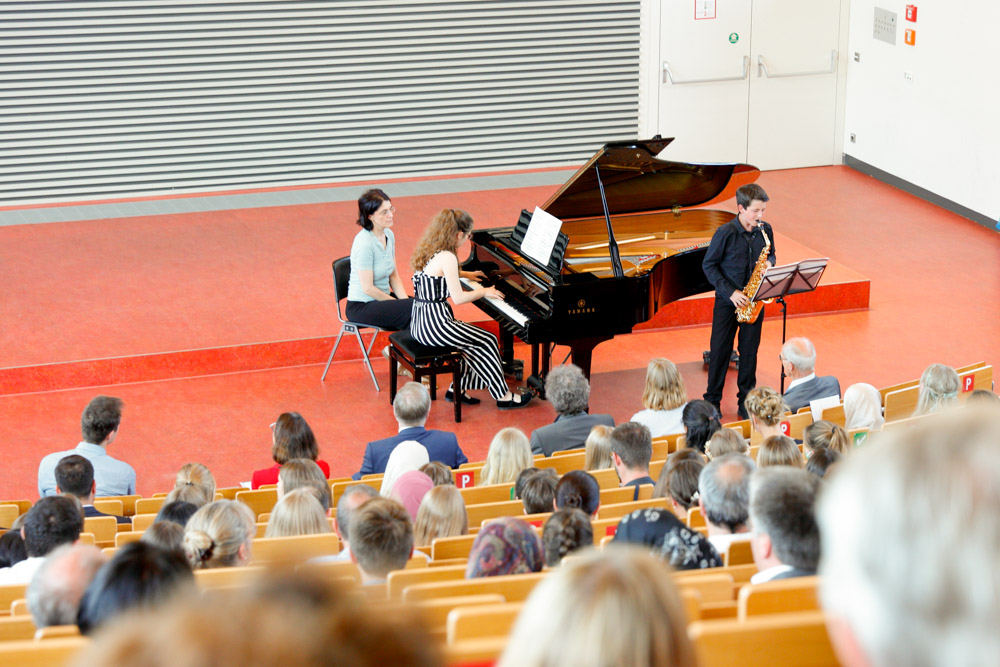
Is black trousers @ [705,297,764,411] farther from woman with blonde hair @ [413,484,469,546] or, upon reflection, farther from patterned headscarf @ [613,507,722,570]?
patterned headscarf @ [613,507,722,570]

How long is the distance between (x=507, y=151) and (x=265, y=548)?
385 inches

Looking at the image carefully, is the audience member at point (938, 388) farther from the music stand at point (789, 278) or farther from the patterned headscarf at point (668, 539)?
the patterned headscarf at point (668, 539)

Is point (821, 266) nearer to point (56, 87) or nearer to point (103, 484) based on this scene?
point (103, 484)

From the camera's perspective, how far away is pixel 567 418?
6.16 meters

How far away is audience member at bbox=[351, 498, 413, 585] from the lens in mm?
3416

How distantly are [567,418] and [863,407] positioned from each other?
151 cm

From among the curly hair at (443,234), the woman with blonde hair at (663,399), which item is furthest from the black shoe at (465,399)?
the woman with blonde hair at (663,399)

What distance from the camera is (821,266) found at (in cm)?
704

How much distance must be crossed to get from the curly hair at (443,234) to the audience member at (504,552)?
12.9 ft

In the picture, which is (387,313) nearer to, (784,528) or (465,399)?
(465,399)

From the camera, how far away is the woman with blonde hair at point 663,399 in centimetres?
616

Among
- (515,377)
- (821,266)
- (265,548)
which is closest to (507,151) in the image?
(515,377)

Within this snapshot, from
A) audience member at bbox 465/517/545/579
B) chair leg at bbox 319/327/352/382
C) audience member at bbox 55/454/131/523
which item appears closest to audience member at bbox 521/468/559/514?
audience member at bbox 465/517/545/579

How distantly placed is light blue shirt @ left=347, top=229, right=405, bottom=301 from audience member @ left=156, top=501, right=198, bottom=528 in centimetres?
332
